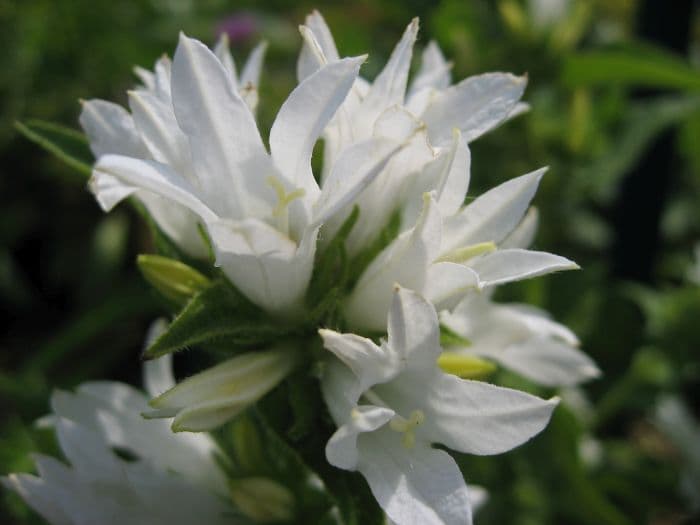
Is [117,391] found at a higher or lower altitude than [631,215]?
higher

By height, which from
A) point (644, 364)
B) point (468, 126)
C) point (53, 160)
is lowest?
point (644, 364)

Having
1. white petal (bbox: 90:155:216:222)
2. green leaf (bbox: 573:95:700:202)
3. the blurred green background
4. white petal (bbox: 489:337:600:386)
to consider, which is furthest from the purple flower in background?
white petal (bbox: 90:155:216:222)

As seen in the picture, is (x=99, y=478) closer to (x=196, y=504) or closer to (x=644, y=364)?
(x=196, y=504)

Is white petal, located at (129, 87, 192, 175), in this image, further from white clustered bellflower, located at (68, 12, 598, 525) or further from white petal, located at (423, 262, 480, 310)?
white petal, located at (423, 262, 480, 310)

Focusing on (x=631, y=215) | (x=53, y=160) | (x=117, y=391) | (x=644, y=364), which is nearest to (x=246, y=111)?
(x=117, y=391)

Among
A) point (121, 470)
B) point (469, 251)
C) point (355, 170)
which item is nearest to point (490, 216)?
point (469, 251)

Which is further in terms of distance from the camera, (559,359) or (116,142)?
(559,359)

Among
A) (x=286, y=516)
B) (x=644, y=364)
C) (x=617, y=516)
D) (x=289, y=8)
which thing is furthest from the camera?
(x=289, y=8)
